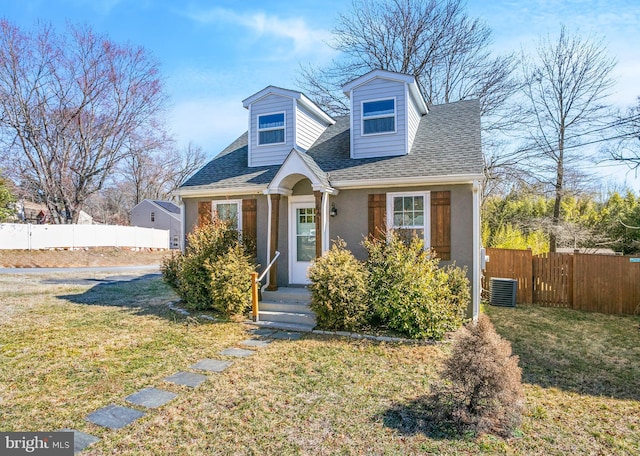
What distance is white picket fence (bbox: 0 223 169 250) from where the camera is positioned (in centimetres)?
2009

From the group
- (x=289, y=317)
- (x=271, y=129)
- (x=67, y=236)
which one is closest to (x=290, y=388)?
(x=289, y=317)

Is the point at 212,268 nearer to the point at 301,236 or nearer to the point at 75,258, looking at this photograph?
the point at 301,236

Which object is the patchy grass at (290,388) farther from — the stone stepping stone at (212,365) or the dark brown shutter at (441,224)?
the dark brown shutter at (441,224)

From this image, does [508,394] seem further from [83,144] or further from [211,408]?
[83,144]

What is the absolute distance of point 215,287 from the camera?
25.8ft

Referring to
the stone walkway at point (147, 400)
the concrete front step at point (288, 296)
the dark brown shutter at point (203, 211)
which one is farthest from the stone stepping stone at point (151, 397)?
the dark brown shutter at point (203, 211)

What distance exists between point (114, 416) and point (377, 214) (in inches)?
245

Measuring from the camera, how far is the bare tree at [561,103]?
1578 cm

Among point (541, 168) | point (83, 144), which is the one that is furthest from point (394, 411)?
point (83, 144)

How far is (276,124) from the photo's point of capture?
10.4 meters

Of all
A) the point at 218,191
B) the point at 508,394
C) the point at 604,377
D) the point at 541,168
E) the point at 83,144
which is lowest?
the point at 604,377

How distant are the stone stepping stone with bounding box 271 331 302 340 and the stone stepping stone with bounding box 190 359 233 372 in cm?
147

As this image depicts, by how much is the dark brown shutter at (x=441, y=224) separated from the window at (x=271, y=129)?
4.83m

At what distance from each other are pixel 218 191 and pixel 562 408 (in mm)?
8474
